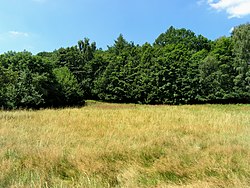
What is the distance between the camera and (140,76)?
43781mm

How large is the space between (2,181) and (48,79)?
109ft

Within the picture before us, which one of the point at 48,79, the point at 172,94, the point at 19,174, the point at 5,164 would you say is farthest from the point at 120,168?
the point at 172,94

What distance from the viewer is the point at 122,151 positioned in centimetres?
509


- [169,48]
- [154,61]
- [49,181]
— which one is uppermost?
[169,48]

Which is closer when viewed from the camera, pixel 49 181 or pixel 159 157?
pixel 49 181

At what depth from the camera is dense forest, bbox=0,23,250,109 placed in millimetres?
33844

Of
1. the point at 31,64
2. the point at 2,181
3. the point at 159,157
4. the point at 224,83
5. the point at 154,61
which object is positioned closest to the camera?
the point at 2,181

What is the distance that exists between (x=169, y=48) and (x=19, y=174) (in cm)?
4545

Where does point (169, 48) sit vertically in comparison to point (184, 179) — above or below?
above

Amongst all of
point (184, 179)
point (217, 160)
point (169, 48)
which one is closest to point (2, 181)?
point (184, 179)

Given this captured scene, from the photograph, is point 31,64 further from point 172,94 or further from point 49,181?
point 49,181

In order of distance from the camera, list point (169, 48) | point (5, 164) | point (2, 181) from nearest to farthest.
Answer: point (2, 181) < point (5, 164) < point (169, 48)

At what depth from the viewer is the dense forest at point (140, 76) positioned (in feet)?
111

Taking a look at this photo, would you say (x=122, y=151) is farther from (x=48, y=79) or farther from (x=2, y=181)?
(x=48, y=79)
